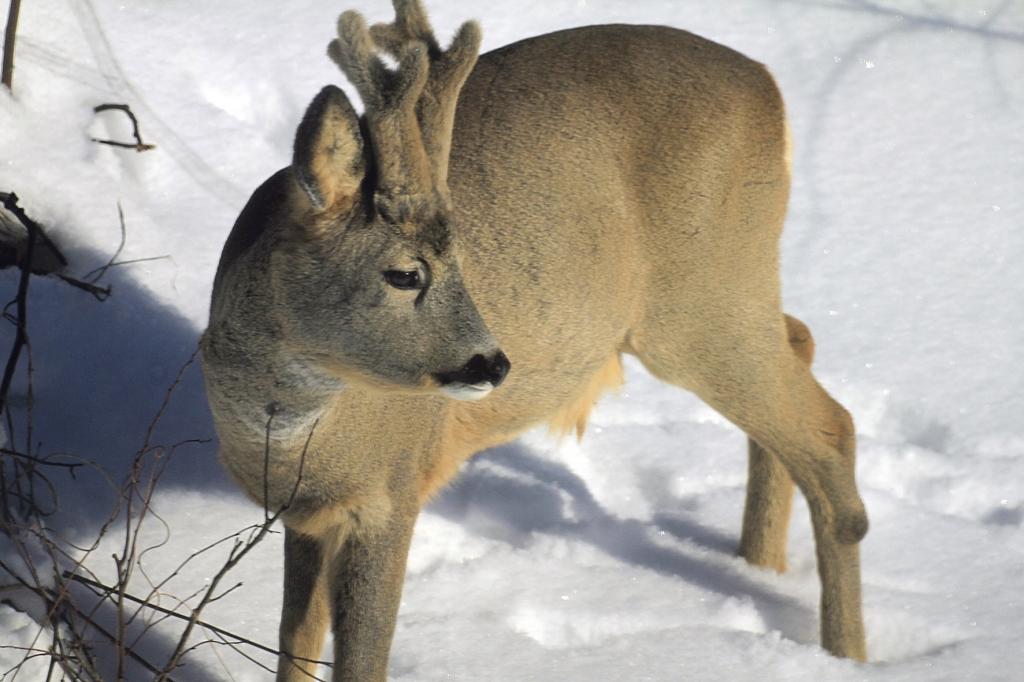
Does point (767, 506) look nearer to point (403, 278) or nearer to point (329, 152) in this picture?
point (403, 278)

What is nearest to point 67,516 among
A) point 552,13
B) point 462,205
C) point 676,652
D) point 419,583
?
point 419,583

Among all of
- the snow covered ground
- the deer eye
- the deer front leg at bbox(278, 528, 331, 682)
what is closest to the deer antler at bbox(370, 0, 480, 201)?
the deer eye

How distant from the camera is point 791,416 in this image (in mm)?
3873

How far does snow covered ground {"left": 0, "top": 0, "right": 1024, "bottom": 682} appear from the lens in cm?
391

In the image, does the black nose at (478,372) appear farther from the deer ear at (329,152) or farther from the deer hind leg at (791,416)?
the deer hind leg at (791,416)

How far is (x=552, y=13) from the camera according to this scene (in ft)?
19.9

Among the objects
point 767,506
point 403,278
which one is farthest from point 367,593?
point 767,506

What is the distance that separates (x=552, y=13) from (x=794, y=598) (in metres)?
2.98

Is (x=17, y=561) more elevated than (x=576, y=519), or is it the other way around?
(x=17, y=561)

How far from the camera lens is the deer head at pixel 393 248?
2.56 metres

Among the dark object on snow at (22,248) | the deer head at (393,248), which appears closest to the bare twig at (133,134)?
the dark object on snow at (22,248)

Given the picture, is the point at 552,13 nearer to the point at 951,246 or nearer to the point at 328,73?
the point at 328,73

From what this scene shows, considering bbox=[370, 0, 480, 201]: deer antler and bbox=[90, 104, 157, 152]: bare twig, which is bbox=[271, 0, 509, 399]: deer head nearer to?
bbox=[370, 0, 480, 201]: deer antler

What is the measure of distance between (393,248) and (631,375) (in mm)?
2544
